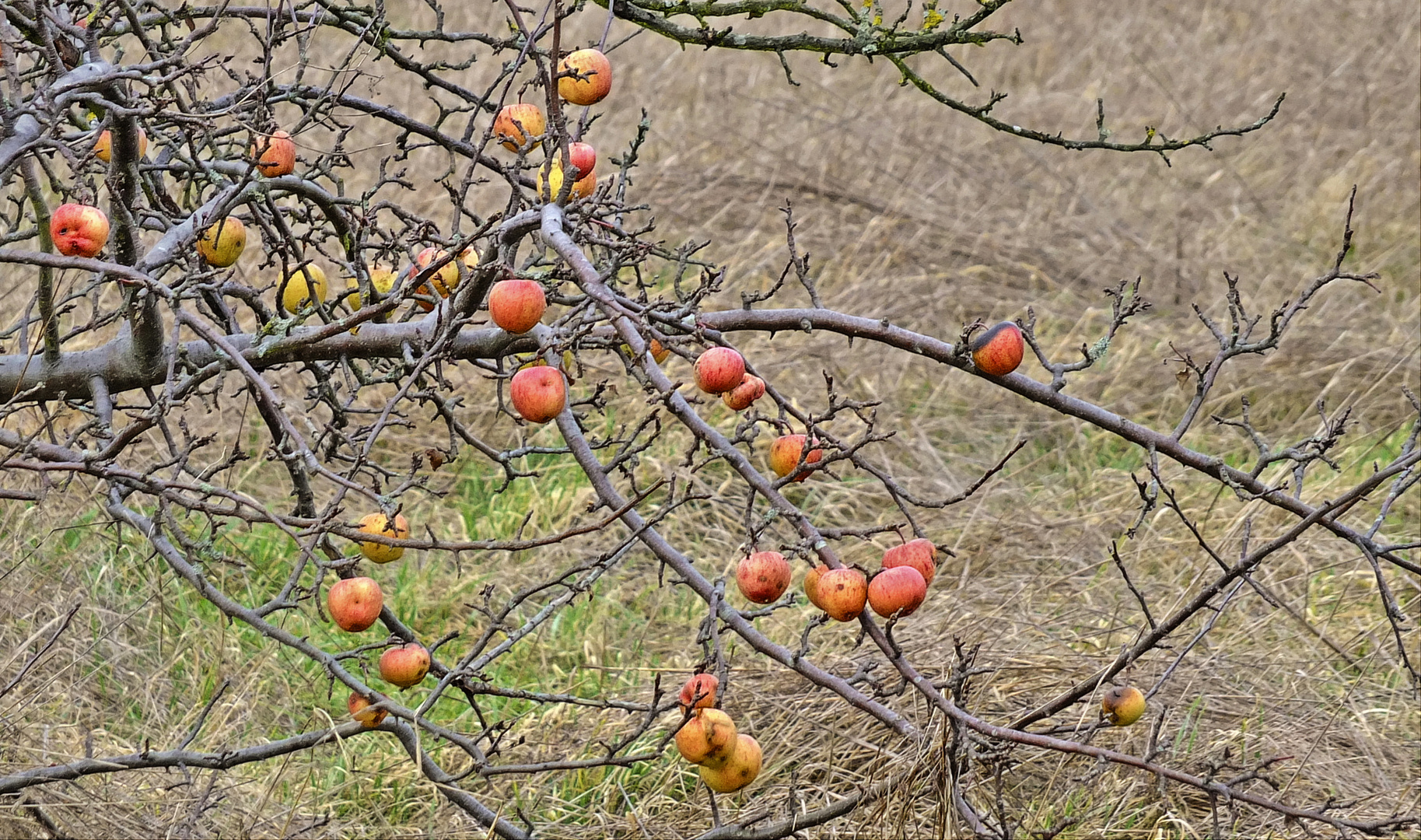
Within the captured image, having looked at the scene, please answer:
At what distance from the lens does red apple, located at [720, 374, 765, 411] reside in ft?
6.30

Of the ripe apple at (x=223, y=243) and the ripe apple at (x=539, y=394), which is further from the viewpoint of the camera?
the ripe apple at (x=223, y=243)

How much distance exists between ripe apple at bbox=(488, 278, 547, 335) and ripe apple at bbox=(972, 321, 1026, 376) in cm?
60

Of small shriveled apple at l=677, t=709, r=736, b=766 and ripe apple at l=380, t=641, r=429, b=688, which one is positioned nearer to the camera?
small shriveled apple at l=677, t=709, r=736, b=766

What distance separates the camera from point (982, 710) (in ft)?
9.59

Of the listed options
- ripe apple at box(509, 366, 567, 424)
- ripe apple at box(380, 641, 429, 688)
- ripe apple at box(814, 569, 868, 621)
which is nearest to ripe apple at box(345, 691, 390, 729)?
ripe apple at box(380, 641, 429, 688)

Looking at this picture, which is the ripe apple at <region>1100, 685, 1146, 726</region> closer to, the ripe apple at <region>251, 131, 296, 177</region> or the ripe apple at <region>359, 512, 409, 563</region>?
the ripe apple at <region>359, 512, 409, 563</region>

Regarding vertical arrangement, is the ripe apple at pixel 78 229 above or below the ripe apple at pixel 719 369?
above

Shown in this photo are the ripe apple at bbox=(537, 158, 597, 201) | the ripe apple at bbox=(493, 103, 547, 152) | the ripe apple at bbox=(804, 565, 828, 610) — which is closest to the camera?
the ripe apple at bbox=(537, 158, 597, 201)

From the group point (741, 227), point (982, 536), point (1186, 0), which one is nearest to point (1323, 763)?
point (982, 536)

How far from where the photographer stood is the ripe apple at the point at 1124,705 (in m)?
1.92

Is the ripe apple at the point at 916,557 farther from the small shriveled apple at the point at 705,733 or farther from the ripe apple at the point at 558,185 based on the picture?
the ripe apple at the point at 558,185

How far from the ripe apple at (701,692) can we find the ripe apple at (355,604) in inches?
18.7

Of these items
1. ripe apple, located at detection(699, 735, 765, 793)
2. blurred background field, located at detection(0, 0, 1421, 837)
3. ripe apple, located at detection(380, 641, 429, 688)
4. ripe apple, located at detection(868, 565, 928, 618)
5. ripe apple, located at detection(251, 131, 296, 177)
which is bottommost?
blurred background field, located at detection(0, 0, 1421, 837)

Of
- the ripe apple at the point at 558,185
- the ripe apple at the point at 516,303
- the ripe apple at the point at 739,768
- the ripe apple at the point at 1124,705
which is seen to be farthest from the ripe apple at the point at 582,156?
the ripe apple at the point at 1124,705
